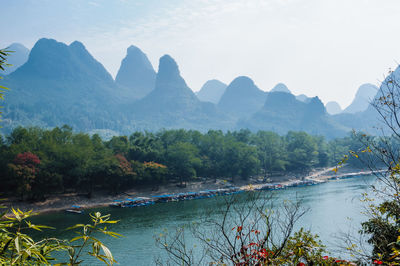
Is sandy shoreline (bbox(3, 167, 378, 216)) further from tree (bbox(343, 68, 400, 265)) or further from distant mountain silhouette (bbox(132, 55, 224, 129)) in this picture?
distant mountain silhouette (bbox(132, 55, 224, 129))

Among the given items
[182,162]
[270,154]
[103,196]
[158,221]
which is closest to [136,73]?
[270,154]

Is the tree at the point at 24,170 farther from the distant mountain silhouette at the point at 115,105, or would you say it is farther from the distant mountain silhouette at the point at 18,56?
the distant mountain silhouette at the point at 18,56

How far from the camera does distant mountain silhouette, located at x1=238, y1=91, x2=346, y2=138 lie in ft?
424

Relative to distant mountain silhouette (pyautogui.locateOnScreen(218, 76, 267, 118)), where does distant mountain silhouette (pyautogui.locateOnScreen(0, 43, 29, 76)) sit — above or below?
above

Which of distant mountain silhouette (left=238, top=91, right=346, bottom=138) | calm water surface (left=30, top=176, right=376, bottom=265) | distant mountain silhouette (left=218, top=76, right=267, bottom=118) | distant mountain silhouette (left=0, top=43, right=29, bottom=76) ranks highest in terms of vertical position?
distant mountain silhouette (left=0, top=43, right=29, bottom=76)

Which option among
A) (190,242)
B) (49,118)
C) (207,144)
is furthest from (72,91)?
(190,242)

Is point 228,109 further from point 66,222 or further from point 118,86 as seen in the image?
point 66,222

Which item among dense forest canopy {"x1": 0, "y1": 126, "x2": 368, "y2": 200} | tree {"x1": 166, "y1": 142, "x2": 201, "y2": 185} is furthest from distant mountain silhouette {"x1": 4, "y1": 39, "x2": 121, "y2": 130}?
tree {"x1": 166, "y1": 142, "x2": 201, "y2": 185}

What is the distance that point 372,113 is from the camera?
426 feet

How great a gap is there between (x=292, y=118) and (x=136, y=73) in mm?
87645

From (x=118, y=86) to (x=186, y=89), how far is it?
117 feet

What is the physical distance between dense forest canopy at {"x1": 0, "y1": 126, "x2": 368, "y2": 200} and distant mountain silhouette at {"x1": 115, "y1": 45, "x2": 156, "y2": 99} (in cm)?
12426

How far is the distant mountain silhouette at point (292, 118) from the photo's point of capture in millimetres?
129125

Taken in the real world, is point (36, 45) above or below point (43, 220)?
above
